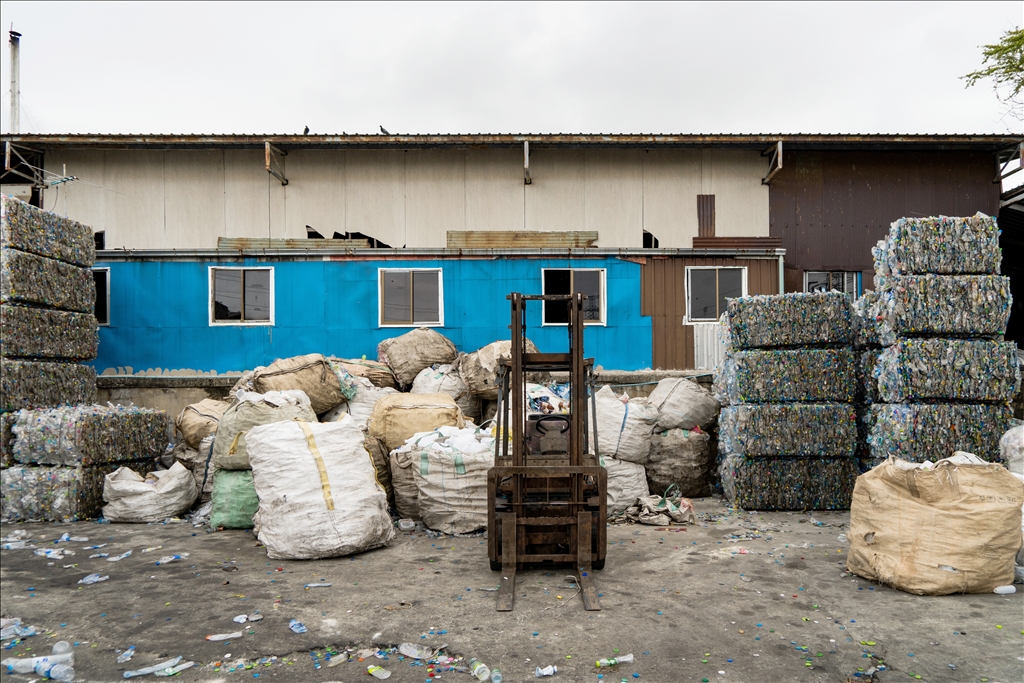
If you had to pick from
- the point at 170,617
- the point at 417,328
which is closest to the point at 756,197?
the point at 417,328

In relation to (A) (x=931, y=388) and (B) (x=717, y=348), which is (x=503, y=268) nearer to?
(B) (x=717, y=348)

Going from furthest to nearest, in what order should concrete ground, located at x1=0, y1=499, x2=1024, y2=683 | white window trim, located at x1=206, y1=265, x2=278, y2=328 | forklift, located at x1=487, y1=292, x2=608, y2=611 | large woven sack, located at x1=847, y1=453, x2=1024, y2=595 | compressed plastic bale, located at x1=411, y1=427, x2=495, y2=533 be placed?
1. white window trim, located at x1=206, y1=265, x2=278, y2=328
2. compressed plastic bale, located at x1=411, y1=427, x2=495, y2=533
3. forklift, located at x1=487, y1=292, x2=608, y2=611
4. large woven sack, located at x1=847, y1=453, x2=1024, y2=595
5. concrete ground, located at x1=0, y1=499, x2=1024, y2=683

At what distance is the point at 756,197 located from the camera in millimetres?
12234

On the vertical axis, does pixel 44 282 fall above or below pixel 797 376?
above

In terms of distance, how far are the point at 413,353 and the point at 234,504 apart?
3.72 m

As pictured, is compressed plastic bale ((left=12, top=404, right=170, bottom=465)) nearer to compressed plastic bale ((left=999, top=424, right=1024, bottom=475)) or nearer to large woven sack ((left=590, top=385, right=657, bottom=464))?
large woven sack ((left=590, top=385, right=657, bottom=464))

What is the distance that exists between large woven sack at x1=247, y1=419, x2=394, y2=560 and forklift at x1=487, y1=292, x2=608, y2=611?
114 cm

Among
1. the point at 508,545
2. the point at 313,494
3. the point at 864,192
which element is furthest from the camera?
Result: the point at 864,192

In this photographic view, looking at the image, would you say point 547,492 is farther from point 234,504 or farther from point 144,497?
point 144,497

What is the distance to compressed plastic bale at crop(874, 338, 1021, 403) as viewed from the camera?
5801 mm

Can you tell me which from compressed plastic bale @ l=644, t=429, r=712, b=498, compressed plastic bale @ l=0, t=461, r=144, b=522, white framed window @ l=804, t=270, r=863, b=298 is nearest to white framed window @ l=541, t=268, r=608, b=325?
compressed plastic bale @ l=644, t=429, r=712, b=498

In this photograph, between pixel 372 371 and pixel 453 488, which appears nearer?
pixel 453 488

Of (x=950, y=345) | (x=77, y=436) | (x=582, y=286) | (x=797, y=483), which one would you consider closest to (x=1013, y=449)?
(x=950, y=345)

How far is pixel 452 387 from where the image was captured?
8602 millimetres
